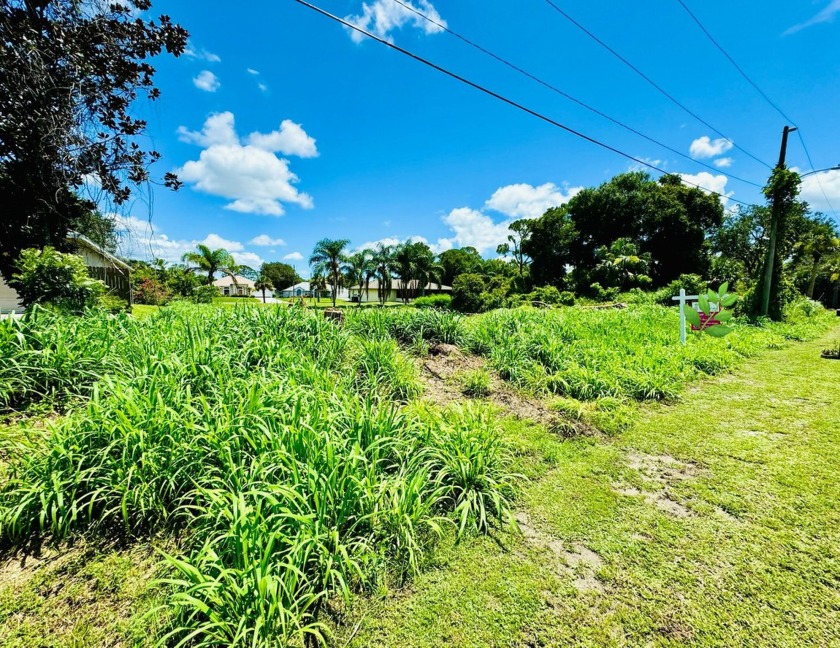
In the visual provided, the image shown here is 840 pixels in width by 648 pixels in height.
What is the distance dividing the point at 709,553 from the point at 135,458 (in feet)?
12.6

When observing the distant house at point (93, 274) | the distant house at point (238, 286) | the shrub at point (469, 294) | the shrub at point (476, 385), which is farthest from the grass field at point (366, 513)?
the distant house at point (238, 286)

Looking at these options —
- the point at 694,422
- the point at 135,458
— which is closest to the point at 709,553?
the point at 694,422

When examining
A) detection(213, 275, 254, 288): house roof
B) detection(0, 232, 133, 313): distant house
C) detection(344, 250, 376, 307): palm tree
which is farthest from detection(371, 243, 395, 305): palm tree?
detection(213, 275, 254, 288): house roof

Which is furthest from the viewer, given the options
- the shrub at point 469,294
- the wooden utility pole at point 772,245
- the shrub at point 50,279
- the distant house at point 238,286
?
the distant house at point 238,286

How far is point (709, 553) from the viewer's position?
2.04 metres

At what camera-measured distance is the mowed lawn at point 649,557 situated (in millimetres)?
1609

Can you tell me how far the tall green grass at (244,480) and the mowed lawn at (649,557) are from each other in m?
0.29

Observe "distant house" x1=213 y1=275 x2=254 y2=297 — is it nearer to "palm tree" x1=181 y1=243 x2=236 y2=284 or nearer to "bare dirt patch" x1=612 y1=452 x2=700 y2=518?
"palm tree" x1=181 y1=243 x2=236 y2=284

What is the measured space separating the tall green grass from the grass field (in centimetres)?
2

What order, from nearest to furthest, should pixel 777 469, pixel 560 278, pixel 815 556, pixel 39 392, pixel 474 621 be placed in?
1. pixel 474 621
2. pixel 815 556
3. pixel 777 469
4. pixel 39 392
5. pixel 560 278

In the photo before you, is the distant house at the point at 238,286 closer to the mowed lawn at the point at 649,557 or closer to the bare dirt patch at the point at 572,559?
the mowed lawn at the point at 649,557

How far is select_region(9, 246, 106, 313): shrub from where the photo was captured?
6586mm

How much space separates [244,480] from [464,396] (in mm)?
2884

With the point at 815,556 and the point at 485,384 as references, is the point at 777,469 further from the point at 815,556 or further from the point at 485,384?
the point at 485,384
